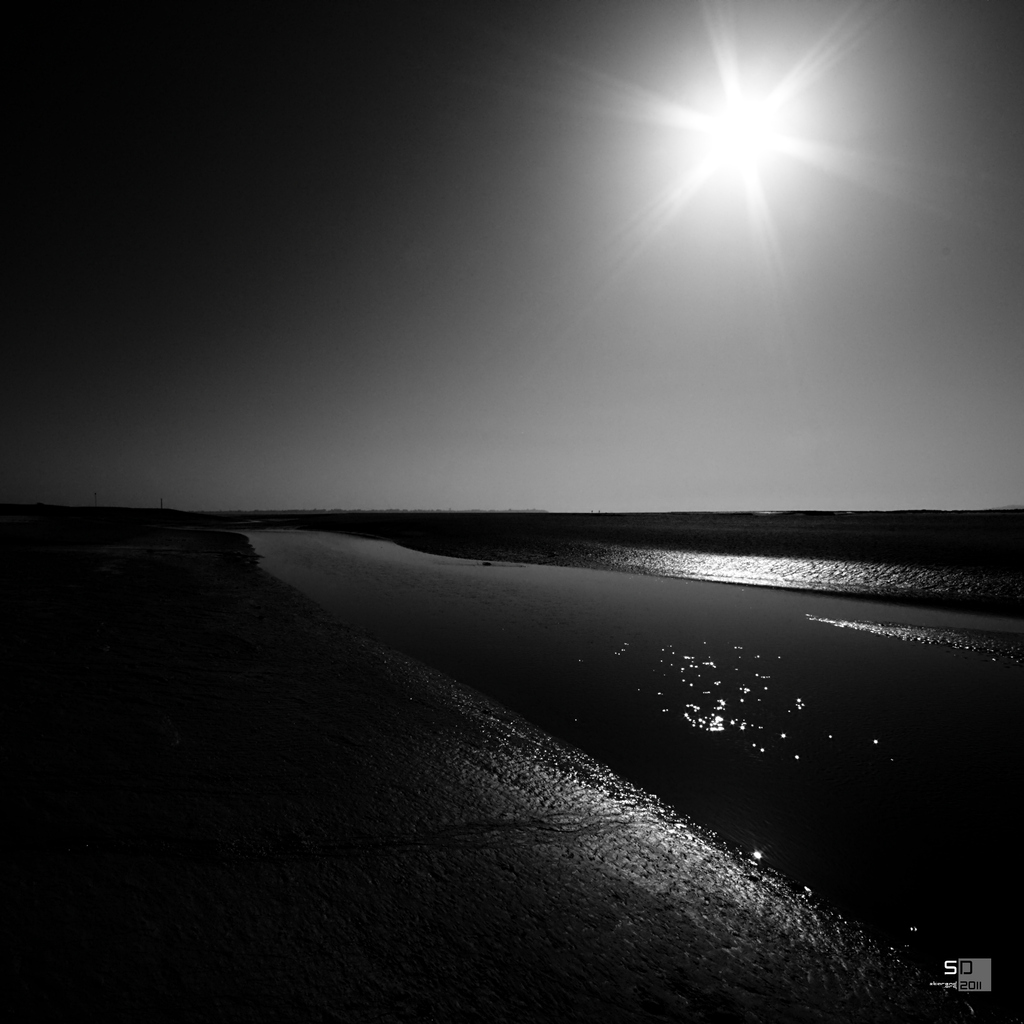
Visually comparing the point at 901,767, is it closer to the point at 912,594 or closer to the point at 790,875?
the point at 790,875

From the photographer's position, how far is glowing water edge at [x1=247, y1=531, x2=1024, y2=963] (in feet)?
13.5

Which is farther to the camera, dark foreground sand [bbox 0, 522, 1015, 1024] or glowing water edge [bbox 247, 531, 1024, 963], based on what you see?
glowing water edge [bbox 247, 531, 1024, 963]

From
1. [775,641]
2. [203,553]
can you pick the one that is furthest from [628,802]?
[203,553]

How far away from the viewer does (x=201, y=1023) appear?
89.7 inches

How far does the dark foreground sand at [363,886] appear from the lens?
257 cm
